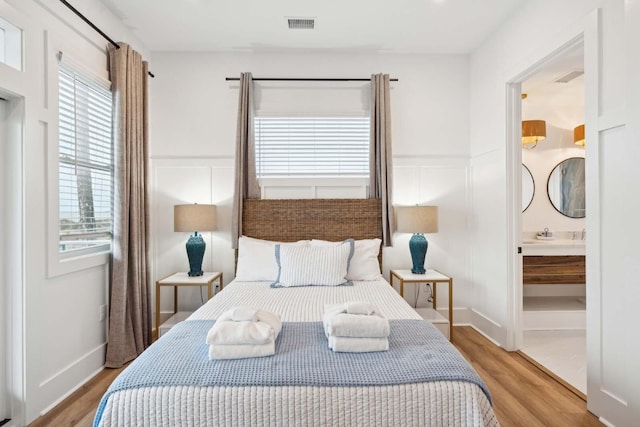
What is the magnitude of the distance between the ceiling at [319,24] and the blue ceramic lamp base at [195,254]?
1.94 meters

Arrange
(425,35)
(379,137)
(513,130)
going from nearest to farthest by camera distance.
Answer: (513,130) → (425,35) → (379,137)

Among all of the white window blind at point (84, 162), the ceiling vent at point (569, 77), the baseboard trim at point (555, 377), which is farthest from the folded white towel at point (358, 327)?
the ceiling vent at point (569, 77)

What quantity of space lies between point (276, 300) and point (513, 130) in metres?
2.48

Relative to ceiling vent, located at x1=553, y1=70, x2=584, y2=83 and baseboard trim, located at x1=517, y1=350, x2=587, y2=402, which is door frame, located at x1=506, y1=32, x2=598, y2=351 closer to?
baseboard trim, located at x1=517, y1=350, x2=587, y2=402

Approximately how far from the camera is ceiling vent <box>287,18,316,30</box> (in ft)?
10.6

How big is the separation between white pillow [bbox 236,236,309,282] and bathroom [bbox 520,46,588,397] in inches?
96.5

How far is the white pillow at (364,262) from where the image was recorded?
10.8 ft

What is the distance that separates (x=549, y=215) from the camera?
4637mm

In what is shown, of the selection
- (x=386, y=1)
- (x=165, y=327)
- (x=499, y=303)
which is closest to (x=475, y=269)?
(x=499, y=303)

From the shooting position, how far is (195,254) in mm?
3494

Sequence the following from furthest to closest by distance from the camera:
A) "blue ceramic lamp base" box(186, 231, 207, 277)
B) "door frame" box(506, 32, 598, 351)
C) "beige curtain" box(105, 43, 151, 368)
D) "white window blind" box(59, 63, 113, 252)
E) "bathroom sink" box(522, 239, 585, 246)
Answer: "bathroom sink" box(522, 239, 585, 246)
"blue ceramic lamp base" box(186, 231, 207, 277)
"door frame" box(506, 32, 598, 351)
"beige curtain" box(105, 43, 151, 368)
"white window blind" box(59, 63, 113, 252)

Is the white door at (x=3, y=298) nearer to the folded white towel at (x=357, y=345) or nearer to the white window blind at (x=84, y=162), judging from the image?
the white window blind at (x=84, y=162)

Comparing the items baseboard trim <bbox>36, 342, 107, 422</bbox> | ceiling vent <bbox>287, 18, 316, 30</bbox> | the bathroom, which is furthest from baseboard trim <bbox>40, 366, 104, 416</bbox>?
the bathroom

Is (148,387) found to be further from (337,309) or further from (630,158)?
(630,158)
